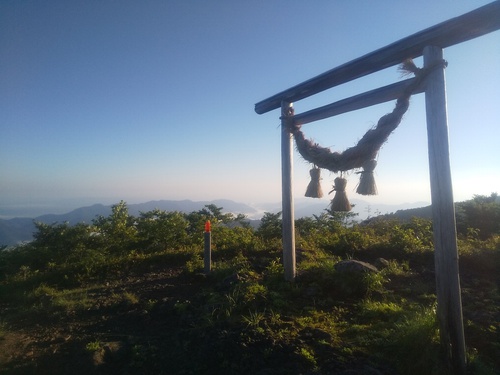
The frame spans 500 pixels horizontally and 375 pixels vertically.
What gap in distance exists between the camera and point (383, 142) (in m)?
3.80

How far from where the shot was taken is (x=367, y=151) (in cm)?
388

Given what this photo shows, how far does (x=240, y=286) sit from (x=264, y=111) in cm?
294

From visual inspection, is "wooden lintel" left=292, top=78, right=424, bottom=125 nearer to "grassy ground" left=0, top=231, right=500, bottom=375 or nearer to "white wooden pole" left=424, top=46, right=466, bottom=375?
"white wooden pole" left=424, top=46, right=466, bottom=375

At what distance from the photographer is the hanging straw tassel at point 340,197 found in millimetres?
4352

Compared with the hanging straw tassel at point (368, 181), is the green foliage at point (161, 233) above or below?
below

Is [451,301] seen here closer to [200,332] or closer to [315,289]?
[315,289]

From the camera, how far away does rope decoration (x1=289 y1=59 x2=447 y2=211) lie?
3.54 metres

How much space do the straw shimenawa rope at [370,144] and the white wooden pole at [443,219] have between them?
0.95 feet

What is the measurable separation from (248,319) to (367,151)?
2.44m

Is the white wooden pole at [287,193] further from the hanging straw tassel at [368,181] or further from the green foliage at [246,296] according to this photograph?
the hanging straw tassel at [368,181]

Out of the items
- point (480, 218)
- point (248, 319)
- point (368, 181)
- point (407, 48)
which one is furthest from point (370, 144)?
point (480, 218)

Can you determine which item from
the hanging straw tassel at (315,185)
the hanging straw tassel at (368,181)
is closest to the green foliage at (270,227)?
the hanging straw tassel at (315,185)

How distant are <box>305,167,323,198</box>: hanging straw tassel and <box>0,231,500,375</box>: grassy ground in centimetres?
116

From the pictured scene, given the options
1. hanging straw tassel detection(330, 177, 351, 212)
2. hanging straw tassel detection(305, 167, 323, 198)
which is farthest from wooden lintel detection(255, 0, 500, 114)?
hanging straw tassel detection(330, 177, 351, 212)
